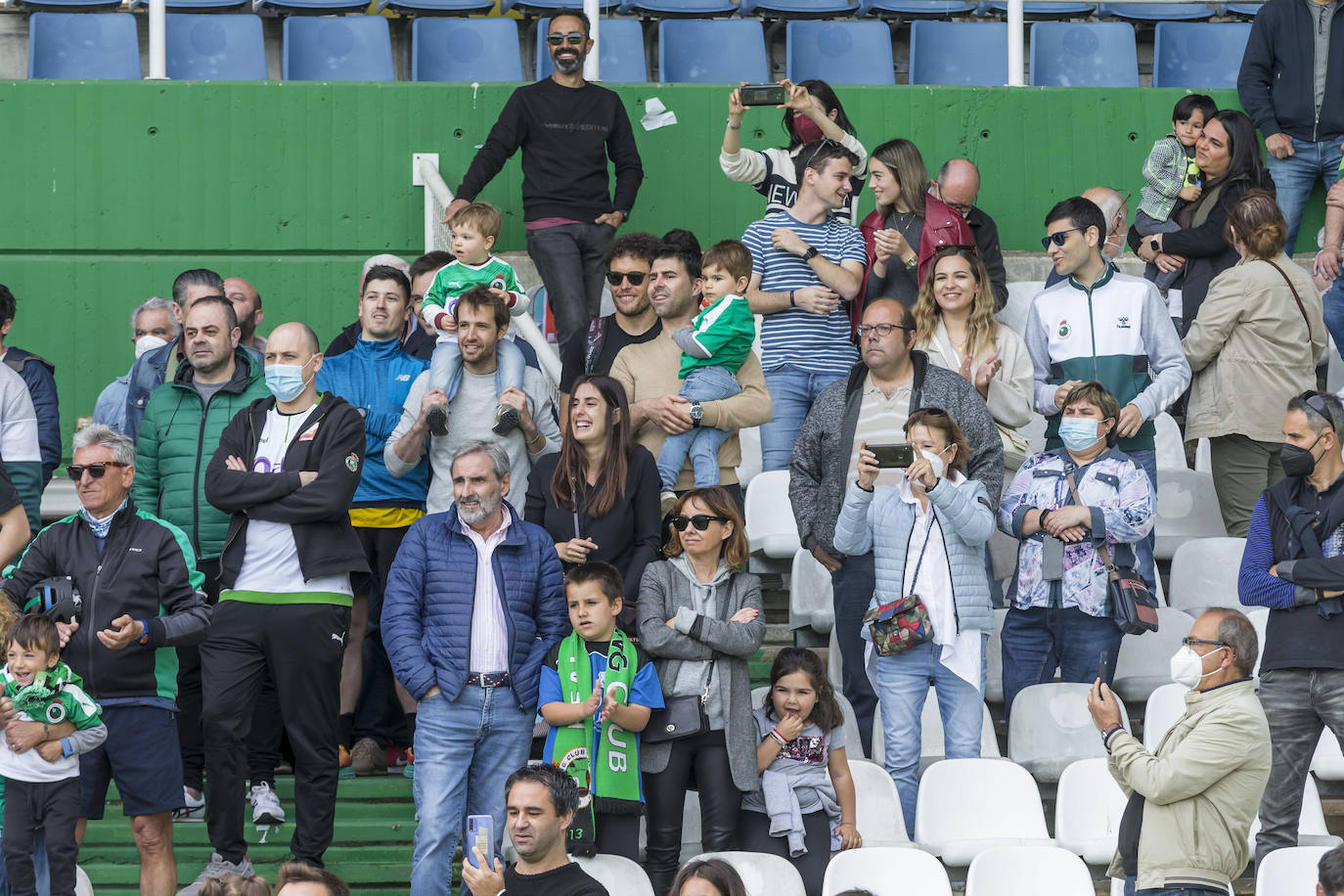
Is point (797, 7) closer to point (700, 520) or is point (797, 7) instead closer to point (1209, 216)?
point (1209, 216)

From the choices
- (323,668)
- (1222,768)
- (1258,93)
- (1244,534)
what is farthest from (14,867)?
(1258,93)

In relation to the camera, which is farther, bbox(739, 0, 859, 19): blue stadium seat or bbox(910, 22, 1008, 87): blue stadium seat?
bbox(739, 0, 859, 19): blue stadium seat

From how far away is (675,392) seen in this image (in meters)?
6.93

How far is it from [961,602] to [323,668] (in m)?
2.13

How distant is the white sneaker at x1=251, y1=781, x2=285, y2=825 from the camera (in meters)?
6.25

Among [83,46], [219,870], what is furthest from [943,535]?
[83,46]

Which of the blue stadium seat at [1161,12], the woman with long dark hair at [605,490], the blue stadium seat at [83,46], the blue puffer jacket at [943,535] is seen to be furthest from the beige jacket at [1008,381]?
the blue stadium seat at [83,46]

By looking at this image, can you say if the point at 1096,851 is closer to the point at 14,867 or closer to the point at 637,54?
the point at 14,867

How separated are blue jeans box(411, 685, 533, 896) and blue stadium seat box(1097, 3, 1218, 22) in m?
8.13

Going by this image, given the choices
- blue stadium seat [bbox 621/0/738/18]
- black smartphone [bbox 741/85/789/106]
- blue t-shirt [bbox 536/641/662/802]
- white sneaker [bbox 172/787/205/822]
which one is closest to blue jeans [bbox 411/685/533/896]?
blue t-shirt [bbox 536/641/662/802]

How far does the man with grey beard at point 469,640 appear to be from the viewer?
5.89m

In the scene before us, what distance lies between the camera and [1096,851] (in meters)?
6.18

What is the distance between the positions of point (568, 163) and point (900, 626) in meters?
3.59

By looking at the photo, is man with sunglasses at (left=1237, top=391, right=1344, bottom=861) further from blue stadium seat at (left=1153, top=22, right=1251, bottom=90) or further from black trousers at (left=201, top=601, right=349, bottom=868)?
blue stadium seat at (left=1153, top=22, right=1251, bottom=90)
